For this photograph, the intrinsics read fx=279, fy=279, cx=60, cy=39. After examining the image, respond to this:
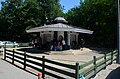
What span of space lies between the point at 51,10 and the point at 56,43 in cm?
2795

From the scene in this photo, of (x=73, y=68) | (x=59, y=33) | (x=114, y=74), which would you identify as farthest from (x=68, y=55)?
(x=73, y=68)

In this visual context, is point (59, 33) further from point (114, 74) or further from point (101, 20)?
point (114, 74)

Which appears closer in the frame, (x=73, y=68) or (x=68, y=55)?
(x=73, y=68)

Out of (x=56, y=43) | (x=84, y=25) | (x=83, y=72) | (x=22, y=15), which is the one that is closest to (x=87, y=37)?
(x=84, y=25)

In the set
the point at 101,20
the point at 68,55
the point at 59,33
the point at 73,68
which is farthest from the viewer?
the point at 101,20

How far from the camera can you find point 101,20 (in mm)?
48562

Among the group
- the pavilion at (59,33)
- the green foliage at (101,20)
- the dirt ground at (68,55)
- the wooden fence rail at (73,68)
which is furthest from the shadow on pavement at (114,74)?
the green foliage at (101,20)

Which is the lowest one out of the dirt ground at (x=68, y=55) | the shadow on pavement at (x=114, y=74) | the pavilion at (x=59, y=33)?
the shadow on pavement at (x=114, y=74)

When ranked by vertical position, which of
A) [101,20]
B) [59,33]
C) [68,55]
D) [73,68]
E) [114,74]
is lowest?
[114,74]

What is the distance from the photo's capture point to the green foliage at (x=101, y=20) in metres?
45.3

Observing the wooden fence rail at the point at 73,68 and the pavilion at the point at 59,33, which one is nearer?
the wooden fence rail at the point at 73,68

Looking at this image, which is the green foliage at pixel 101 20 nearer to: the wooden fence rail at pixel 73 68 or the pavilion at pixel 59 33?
the pavilion at pixel 59 33

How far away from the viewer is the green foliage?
45253 millimetres

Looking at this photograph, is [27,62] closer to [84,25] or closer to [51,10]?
[84,25]
